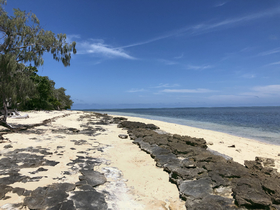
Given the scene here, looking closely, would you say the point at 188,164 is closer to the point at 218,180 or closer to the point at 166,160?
the point at 166,160

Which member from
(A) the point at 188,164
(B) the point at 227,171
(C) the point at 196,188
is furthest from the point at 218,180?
(A) the point at 188,164

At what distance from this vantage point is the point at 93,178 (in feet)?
15.1

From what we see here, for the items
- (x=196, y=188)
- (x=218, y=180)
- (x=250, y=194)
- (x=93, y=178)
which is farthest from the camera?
(x=93, y=178)

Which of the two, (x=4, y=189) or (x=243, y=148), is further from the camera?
(x=243, y=148)

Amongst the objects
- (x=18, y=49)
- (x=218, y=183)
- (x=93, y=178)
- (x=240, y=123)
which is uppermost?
(x=18, y=49)

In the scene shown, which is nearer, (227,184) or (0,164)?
(227,184)

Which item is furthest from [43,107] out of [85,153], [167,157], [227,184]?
[227,184]

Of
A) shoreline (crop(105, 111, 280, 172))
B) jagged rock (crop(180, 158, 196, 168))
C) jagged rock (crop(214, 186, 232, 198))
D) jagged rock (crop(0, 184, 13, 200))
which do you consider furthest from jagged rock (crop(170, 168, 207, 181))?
jagged rock (crop(0, 184, 13, 200))

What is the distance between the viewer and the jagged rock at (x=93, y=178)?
4383 millimetres

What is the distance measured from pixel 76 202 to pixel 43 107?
38.1 m

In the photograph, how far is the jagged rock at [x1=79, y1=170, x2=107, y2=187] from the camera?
14.4 feet

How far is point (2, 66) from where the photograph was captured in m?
9.03

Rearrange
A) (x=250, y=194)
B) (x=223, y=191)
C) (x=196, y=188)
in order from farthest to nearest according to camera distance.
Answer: (x=196, y=188) → (x=223, y=191) → (x=250, y=194)

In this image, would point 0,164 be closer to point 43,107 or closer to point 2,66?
point 2,66
